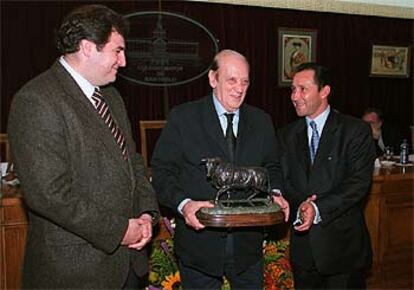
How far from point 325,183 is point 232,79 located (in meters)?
0.71

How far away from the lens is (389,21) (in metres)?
7.50

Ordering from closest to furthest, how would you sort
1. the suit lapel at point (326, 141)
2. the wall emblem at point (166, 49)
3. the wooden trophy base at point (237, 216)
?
the wooden trophy base at point (237, 216), the suit lapel at point (326, 141), the wall emblem at point (166, 49)

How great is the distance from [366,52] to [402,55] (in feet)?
1.76

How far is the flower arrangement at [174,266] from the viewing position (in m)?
3.26

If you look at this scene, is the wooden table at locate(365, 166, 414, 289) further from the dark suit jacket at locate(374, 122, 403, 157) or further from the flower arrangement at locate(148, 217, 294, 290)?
the dark suit jacket at locate(374, 122, 403, 157)

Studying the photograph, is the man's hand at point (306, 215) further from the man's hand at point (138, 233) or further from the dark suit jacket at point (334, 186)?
the man's hand at point (138, 233)

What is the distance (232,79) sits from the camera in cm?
232

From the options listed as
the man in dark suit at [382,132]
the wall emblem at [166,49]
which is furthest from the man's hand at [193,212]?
the man in dark suit at [382,132]

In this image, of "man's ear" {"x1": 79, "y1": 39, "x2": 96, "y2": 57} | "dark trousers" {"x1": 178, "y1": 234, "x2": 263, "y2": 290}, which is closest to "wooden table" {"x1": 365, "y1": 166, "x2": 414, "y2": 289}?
"dark trousers" {"x1": 178, "y1": 234, "x2": 263, "y2": 290}

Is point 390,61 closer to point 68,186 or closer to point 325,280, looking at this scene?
Result: point 325,280

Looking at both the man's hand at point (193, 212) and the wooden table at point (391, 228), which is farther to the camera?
the wooden table at point (391, 228)

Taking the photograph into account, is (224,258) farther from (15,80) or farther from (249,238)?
(15,80)

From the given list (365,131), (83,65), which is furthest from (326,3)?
(83,65)

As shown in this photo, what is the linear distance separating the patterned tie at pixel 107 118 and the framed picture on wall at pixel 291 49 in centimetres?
515
